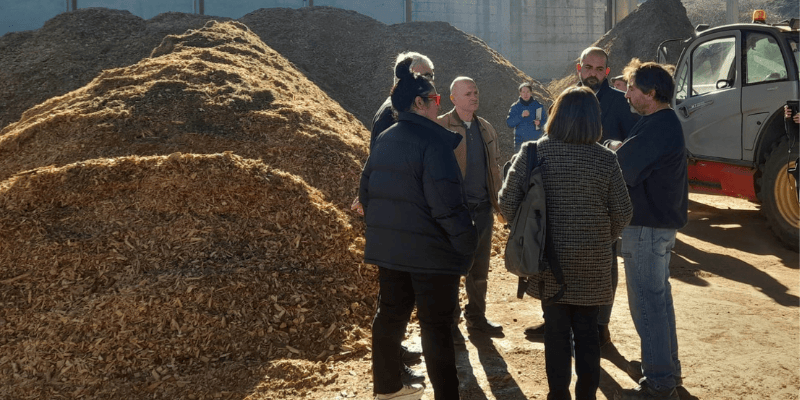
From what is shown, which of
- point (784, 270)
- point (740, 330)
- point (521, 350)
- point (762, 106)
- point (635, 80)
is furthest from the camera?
point (762, 106)

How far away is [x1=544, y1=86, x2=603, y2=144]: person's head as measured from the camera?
10.9 feet

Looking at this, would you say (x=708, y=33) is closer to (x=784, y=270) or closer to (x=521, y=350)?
(x=784, y=270)

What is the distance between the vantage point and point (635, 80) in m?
3.82

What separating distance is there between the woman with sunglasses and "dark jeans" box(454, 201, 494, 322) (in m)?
1.43

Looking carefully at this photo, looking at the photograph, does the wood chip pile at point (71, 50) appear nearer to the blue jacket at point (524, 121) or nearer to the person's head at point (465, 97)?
the blue jacket at point (524, 121)

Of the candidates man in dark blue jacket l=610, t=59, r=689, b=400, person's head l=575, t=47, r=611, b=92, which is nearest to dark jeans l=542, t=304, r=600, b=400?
man in dark blue jacket l=610, t=59, r=689, b=400

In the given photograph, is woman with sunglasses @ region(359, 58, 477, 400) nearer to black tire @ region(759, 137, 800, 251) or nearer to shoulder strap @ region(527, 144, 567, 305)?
shoulder strap @ region(527, 144, 567, 305)

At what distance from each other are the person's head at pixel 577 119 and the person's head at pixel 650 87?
1.88 ft

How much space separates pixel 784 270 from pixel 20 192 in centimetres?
712

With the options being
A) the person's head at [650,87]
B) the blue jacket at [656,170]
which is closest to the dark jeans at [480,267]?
the blue jacket at [656,170]

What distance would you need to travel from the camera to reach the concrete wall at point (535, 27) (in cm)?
2516

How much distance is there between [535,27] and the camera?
25.5 meters

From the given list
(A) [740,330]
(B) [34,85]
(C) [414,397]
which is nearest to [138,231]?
(C) [414,397]

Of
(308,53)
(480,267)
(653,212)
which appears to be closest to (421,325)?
(653,212)
